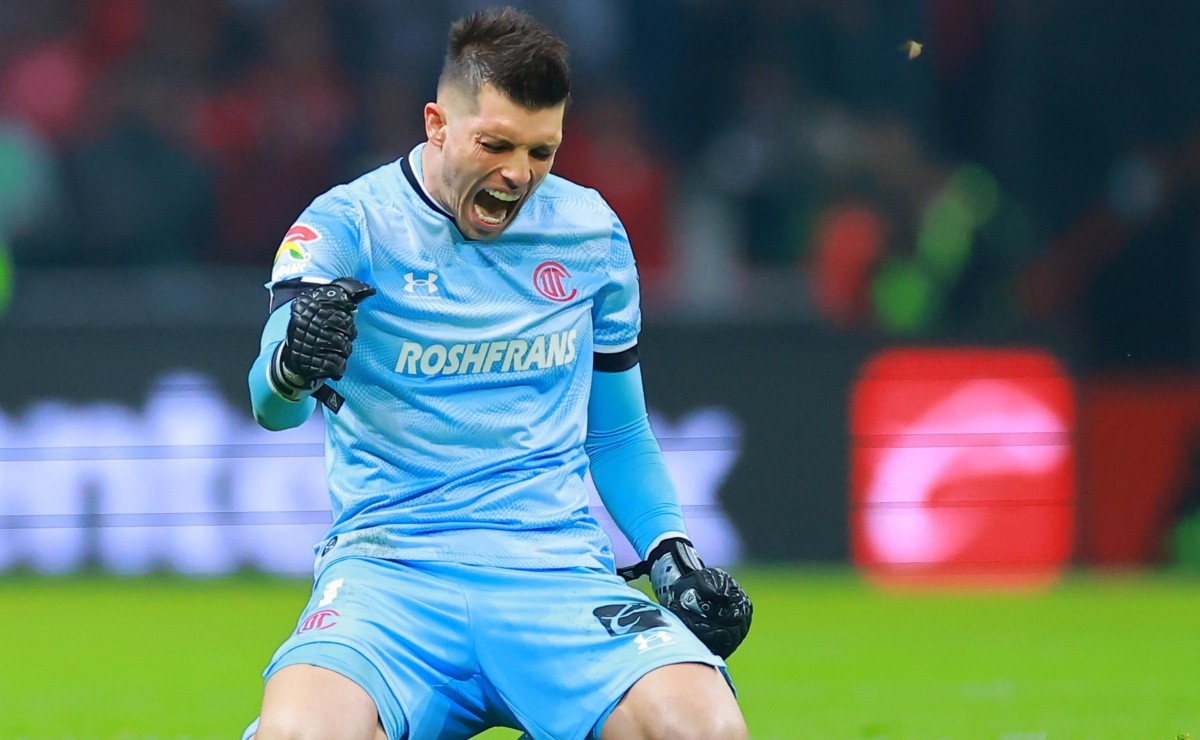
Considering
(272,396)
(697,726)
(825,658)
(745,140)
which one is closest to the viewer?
(697,726)

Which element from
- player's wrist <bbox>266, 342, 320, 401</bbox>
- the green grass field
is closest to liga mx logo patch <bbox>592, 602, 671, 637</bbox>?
player's wrist <bbox>266, 342, 320, 401</bbox>

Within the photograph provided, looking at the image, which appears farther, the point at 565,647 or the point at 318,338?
the point at 565,647

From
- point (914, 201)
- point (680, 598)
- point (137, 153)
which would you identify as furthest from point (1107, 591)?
point (680, 598)

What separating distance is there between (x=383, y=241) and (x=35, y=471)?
735 centimetres

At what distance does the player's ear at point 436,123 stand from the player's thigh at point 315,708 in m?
1.17

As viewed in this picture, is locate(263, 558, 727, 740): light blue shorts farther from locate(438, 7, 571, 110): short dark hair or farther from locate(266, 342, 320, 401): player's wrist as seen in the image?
locate(438, 7, 571, 110): short dark hair

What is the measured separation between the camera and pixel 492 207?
14.1 feet

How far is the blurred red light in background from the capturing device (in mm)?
11266

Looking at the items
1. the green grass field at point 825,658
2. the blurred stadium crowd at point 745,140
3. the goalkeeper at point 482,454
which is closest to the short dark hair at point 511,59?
the goalkeeper at point 482,454

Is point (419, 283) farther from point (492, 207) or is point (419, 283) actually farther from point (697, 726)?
point (697, 726)

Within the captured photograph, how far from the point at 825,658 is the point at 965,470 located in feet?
10.3

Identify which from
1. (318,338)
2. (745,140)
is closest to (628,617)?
(318,338)

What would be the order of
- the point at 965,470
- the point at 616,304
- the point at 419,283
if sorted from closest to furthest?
the point at 419,283
the point at 616,304
the point at 965,470

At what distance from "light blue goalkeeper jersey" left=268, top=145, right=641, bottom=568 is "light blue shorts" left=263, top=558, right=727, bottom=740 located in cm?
7
